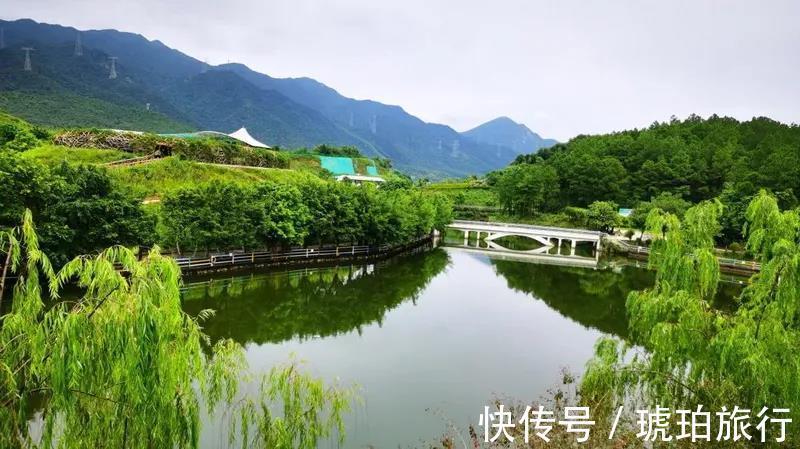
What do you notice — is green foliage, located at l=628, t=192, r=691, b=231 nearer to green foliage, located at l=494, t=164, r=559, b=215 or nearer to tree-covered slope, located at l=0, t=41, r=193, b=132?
green foliage, located at l=494, t=164, r=559, b=215

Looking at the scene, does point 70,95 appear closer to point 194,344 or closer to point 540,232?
point 540,232

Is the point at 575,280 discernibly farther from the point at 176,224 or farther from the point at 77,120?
the point at 77,120

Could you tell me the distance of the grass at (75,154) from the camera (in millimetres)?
35281

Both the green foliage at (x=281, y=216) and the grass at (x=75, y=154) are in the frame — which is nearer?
the green foliage at (x=281, y=216)

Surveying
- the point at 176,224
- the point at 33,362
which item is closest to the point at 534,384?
the point at 33,362

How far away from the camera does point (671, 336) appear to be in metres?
7.57

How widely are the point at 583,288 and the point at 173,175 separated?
31.0 metres

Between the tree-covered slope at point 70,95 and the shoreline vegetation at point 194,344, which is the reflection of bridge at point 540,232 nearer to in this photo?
the shoreline vegetation at point 194,344

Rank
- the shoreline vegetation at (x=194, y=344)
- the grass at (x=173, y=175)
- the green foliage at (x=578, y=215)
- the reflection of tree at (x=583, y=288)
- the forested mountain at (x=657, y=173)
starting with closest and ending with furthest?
1. the shoreline vegetation at (x=194, y=344)
2. the reflection of tree at (x=583, y=288)
3. the grass at (x=173, y=175)
4. the green foliage at (x=578, y=215)
5. the forested mountain at (x=657, y=173)

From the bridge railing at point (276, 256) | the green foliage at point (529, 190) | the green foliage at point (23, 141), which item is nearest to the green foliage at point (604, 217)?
the green foliage at point (529, 190)

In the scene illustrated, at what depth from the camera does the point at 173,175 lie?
1474 inches

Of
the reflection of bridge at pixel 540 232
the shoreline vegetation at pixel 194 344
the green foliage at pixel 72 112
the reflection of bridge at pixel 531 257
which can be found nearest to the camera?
the shoreline vegetation at pixel 194 344

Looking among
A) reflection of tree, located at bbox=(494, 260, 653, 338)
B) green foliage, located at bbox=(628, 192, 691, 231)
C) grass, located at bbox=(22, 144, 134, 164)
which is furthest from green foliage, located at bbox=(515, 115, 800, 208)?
grass, located at bbox=(22, 144, 134, 164)

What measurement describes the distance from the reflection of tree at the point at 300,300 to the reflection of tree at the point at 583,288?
6.67 meters
